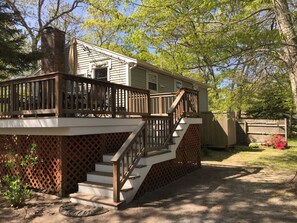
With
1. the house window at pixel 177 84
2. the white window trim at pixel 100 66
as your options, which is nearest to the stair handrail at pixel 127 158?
the white window trim at pixel 100 66

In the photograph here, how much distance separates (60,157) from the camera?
616 centimetres

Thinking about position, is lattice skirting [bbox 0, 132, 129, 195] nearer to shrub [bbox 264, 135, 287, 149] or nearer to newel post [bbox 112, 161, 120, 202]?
newel post [bbox 112, 161, 120, 202]

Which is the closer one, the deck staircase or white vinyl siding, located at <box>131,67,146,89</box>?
the deck staircase

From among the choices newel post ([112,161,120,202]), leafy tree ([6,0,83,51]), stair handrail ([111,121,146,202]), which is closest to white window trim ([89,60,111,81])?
stair handrail ([111,121,146,202])

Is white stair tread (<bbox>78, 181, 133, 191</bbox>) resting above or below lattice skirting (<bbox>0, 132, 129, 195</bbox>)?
below

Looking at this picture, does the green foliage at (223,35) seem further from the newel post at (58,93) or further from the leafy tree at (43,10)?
the leafy tree at (43,10)

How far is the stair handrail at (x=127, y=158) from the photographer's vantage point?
5305 mm

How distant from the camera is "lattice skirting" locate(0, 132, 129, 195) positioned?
6222 millimetres

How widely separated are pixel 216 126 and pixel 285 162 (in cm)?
395

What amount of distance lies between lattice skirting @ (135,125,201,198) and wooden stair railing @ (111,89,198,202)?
630mm

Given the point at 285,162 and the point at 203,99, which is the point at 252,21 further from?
the point at 203,99

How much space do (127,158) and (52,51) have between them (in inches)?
206

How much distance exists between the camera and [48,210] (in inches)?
213

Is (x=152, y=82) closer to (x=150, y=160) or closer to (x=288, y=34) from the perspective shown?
(x=150, y=160)
